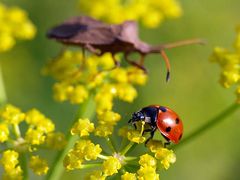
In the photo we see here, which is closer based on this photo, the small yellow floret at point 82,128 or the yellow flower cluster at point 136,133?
the yellow flower cluster at point 136,133

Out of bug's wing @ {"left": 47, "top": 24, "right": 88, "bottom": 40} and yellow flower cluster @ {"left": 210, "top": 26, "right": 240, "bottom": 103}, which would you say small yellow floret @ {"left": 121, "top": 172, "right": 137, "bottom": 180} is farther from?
bug's wing @ {"left": 47, "top": 24, "right": 88, "bottom": 40}

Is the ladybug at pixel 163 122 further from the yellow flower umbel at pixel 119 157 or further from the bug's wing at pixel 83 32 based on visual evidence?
the bug's wing at pixel 83 32

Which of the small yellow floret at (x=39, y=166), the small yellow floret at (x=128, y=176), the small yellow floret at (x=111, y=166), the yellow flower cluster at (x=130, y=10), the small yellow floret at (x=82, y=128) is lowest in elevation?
the small yellow floret at (x=128, y=176)

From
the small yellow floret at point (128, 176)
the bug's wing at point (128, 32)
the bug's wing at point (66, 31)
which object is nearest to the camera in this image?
the small yellow floret at point (128, 176)

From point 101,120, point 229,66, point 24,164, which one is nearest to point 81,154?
point 101,120

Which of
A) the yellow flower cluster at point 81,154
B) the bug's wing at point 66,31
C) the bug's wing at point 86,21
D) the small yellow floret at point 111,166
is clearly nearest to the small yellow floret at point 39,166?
the yellow flower cluster at point 81,154

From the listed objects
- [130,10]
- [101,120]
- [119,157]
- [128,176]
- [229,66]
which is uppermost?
[130,10]

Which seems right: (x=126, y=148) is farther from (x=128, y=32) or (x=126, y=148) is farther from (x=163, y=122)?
(x=128, y=32)
